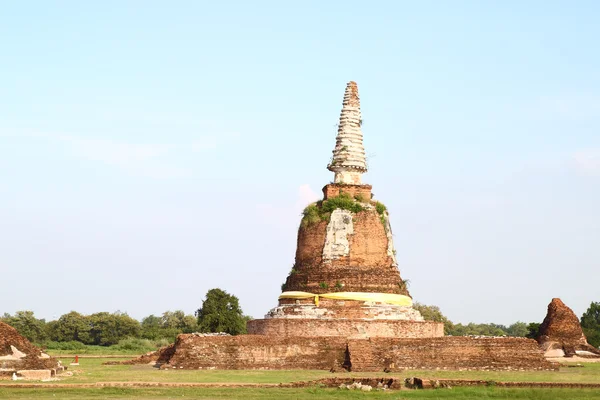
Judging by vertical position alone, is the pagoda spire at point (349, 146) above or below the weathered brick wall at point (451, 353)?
above

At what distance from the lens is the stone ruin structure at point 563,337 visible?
46.1 m

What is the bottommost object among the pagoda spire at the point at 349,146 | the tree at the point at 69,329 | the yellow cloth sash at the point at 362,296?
the yellow cloth sash at the point at 362,296

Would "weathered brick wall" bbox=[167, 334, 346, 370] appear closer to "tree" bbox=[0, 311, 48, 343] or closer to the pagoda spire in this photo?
the pagoda spire

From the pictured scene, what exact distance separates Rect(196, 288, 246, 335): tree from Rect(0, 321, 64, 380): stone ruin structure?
2486 centimetres

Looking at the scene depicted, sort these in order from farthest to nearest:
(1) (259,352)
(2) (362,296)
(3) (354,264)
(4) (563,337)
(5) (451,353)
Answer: (4) (563,337)
(3) (354,264)
(2) (362,296)
(5) (451,353)
(1) (259,352)

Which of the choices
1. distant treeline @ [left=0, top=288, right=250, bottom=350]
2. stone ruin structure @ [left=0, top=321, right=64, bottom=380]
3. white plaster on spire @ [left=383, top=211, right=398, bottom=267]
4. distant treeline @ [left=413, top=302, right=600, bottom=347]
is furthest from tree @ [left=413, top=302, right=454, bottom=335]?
stone ruin structure @ [left=0, top=321, right=64, bottom=380]

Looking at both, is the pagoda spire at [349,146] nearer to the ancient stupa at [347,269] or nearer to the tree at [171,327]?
the ancient stupa at [347,269]

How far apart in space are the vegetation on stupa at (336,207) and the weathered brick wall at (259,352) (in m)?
7.77

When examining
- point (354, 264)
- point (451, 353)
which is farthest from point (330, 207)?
point (451, 353)

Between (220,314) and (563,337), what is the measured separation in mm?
20675

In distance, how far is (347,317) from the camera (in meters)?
38.3

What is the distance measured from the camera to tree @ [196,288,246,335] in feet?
186

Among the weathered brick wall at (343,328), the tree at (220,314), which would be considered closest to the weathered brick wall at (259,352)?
the weathered brick wall at (343,328)

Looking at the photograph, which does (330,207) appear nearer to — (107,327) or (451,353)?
(451,353)
